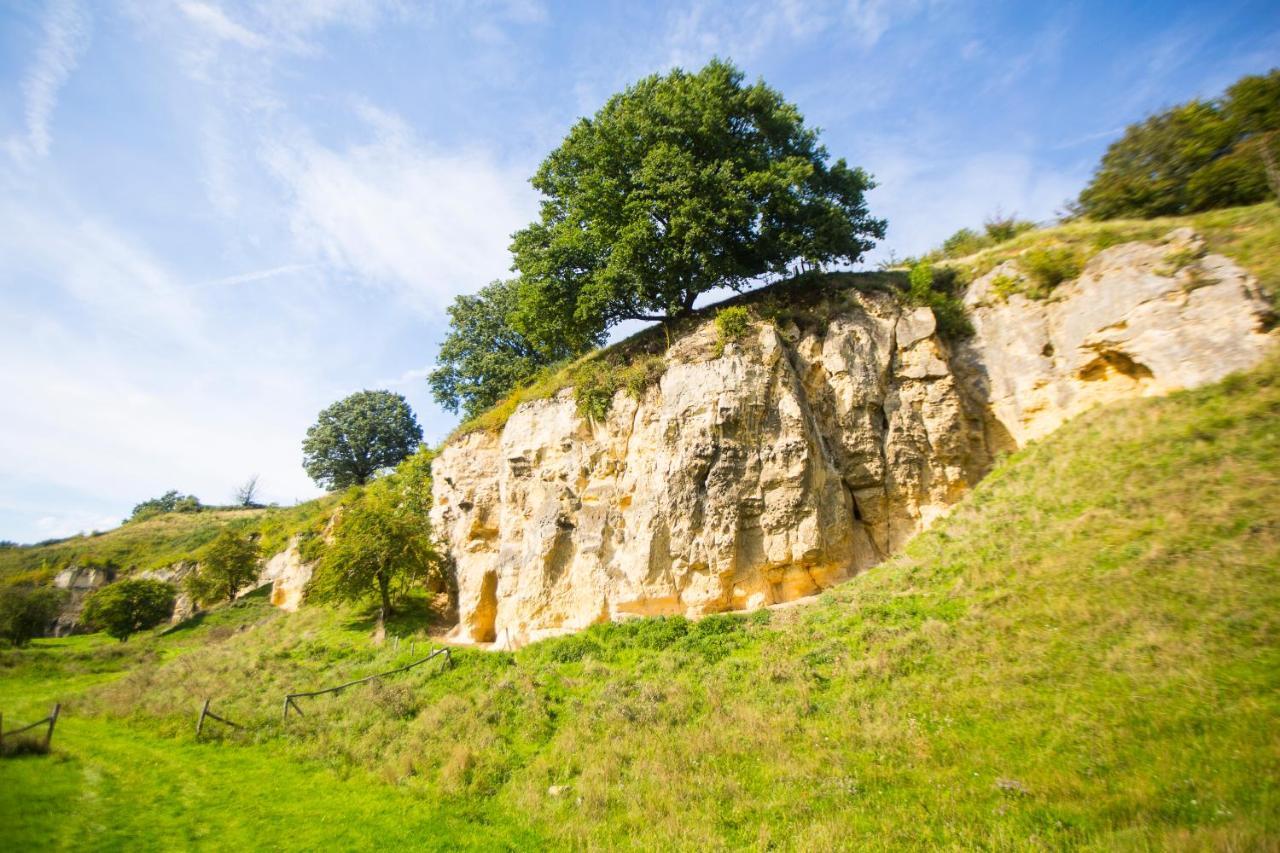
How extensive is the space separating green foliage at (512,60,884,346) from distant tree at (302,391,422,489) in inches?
1236

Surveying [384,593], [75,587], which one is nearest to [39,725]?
[384,593]

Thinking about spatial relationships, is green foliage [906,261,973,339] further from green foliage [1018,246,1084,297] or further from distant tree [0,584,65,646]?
distant tree [0,584,65,646]

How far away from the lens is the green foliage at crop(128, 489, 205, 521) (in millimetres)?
68625

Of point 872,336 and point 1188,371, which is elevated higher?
point 872,336

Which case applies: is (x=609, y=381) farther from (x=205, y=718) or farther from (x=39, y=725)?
(x=39, y=725)

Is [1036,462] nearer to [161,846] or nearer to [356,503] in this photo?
[161,846]

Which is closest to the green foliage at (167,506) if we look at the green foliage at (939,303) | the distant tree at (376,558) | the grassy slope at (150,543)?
the grassy slope at (150,543)

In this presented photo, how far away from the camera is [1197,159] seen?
1814 cm

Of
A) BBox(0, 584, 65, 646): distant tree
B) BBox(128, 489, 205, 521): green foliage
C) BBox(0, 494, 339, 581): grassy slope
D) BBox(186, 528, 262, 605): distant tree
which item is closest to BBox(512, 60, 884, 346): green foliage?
BBox(0, 584, 65, 646): distant tree

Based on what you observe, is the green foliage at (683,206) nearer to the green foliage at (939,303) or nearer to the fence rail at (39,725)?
the green foliage at (939,303)

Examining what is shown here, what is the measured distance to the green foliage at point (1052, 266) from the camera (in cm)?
1806

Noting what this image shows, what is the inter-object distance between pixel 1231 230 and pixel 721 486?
16.8m

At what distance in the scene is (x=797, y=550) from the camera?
16703 millimetres

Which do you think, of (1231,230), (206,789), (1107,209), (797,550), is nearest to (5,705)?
(206,789)
